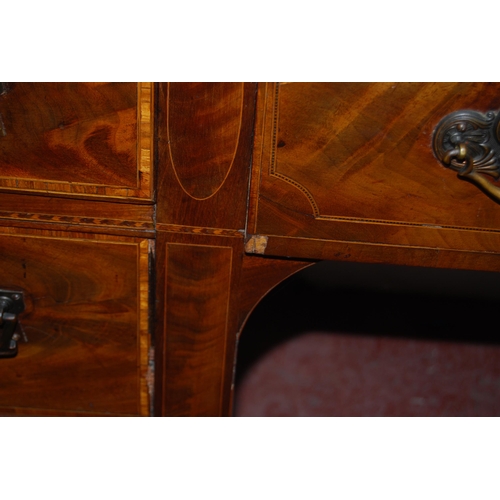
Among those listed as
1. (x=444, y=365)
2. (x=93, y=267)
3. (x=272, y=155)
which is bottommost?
(x=444, y=365)

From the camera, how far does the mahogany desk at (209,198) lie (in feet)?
1.39

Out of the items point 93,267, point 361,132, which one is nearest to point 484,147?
point 361,132

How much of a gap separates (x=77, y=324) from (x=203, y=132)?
241 millimetres

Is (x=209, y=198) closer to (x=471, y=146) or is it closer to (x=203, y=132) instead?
(x=203, y=132)

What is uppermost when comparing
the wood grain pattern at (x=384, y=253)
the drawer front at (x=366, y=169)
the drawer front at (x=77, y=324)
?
the drawer front at (x=366, y=169)

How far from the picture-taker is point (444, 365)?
1012 mm

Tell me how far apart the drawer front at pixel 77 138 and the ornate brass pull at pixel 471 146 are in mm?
235

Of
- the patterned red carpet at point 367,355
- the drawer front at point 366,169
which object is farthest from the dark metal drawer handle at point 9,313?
the patterned red carpet at point 367,355

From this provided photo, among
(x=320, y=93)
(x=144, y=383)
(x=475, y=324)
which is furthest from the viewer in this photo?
(x=475, y=324)

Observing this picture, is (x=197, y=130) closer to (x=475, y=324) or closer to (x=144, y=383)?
(x=144, y=383)

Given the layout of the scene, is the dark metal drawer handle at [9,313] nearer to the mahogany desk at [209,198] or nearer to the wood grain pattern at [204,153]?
the mahogany desk at [209,198]

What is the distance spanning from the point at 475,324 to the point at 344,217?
642 mm

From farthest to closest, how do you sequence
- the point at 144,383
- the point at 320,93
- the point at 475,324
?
the point at 475,324 → the point at 144,383 → the point at 320,93

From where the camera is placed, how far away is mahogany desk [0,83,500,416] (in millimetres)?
425
